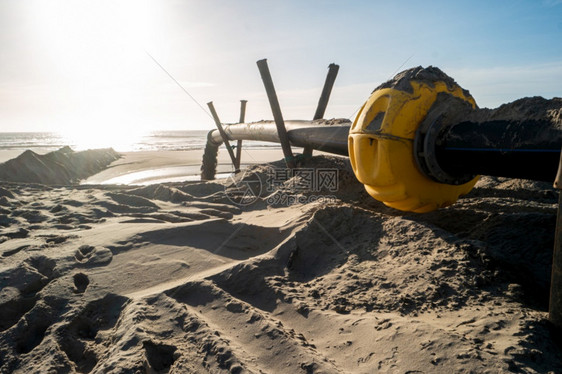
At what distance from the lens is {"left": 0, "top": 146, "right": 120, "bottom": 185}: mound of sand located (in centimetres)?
848

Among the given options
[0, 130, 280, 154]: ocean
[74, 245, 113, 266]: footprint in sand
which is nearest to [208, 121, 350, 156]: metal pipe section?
[74, 245, 113, 266]: footprint in sand

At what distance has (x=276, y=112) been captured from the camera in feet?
18.8

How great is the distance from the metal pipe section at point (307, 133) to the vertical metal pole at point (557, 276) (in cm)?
285

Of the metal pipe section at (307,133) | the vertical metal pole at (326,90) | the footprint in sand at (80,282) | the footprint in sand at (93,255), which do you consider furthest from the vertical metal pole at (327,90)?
the footprint in sand at (80,282)

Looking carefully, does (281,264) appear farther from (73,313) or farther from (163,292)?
(73,313)

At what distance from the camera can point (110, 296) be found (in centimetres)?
242

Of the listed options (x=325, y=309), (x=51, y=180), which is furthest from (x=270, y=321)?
(x=51, y=180)

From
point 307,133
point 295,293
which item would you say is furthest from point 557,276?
point 307,133

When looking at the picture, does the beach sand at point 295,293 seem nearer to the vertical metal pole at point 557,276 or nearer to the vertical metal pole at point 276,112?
the vertical metal pole at point 557,276

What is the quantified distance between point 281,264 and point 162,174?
928 centimetres

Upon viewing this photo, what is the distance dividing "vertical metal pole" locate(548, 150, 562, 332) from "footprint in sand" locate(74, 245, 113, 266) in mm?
2964

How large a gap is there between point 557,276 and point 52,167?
11.5m

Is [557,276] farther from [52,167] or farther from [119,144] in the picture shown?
[119,144]

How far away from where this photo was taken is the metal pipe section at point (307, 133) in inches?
173
